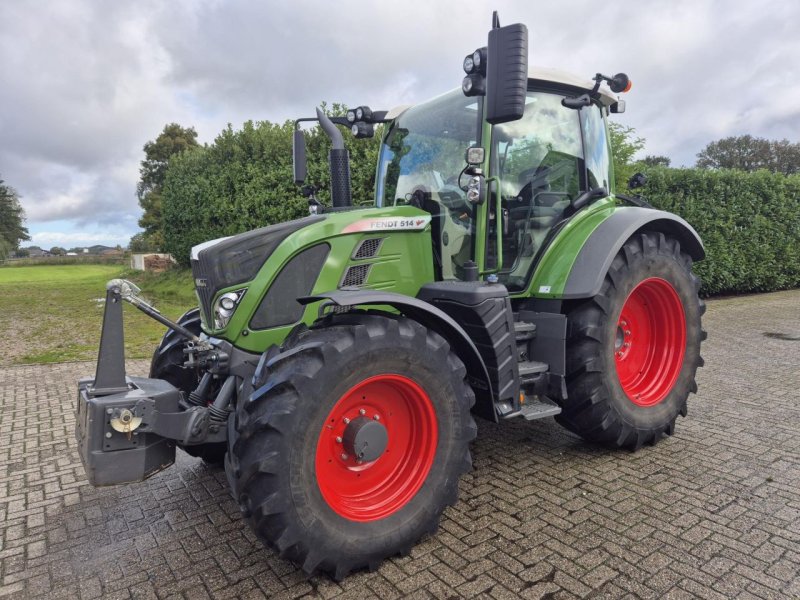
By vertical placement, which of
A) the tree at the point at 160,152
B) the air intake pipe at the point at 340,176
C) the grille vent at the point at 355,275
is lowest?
the grille vent at the point at 355,275

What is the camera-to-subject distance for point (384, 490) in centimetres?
266

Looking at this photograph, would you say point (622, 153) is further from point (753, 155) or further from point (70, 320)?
point (753, 155)

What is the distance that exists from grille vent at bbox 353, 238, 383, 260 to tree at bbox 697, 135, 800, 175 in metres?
53.3

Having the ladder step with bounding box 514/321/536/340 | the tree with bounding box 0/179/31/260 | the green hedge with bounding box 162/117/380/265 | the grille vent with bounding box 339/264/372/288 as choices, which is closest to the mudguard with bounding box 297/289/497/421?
the grille vent with bounding box 339/264/372/288

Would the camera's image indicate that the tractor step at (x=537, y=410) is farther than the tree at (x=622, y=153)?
No

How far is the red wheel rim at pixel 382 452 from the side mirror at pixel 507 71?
4.52 ft

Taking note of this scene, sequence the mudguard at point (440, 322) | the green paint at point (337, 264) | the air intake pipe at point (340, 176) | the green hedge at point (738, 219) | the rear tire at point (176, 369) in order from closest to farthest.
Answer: the mudguard at point (440, 322)
the green paint at point (337, 264)
the rear tire at point (176, 369)
the air intake pipe at point (340, 176)
the green hedge at point (738, 219)

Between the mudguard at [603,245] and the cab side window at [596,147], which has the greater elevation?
the cab side window at [596,147]

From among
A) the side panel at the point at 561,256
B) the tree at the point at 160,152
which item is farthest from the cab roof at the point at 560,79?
the tree at the point at 160,152

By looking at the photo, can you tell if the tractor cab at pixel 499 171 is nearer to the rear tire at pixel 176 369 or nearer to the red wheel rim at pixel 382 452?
the red wheel rim at pixel 382 452

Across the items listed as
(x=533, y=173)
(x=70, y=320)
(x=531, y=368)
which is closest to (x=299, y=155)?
(x=533, y=173)

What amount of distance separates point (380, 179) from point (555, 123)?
4.25 ft

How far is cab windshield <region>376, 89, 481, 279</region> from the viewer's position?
3387mm

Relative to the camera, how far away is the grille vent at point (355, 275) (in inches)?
116
